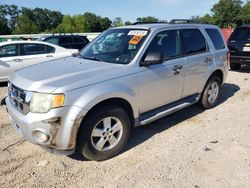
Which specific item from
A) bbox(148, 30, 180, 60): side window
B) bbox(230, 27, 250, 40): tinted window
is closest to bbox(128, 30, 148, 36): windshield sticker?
bbox(148, 30, 180, 60): side window

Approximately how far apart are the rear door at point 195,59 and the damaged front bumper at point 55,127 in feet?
7.97

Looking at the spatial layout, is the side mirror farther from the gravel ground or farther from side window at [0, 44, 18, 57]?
side window at [0, 44, 18, 57]

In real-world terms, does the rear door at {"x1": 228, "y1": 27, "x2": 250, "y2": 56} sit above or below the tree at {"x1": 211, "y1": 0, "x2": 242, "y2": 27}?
below

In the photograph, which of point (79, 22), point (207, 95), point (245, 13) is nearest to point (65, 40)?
point (207, 95)

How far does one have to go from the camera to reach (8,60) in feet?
26.9

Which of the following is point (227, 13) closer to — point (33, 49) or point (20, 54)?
point (33, 49)

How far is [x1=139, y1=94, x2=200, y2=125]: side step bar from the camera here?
174 inches

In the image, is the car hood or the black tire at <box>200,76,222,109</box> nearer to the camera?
the car hood

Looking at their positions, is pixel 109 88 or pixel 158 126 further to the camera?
pixel 158 126

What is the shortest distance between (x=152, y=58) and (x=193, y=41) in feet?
5.31

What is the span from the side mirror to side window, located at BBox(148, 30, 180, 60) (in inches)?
10.1

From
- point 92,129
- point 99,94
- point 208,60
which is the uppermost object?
point 208,60

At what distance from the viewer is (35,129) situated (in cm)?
343

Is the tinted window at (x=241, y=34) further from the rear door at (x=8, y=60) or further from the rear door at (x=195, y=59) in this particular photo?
the rear door at (x=8, y=60)
